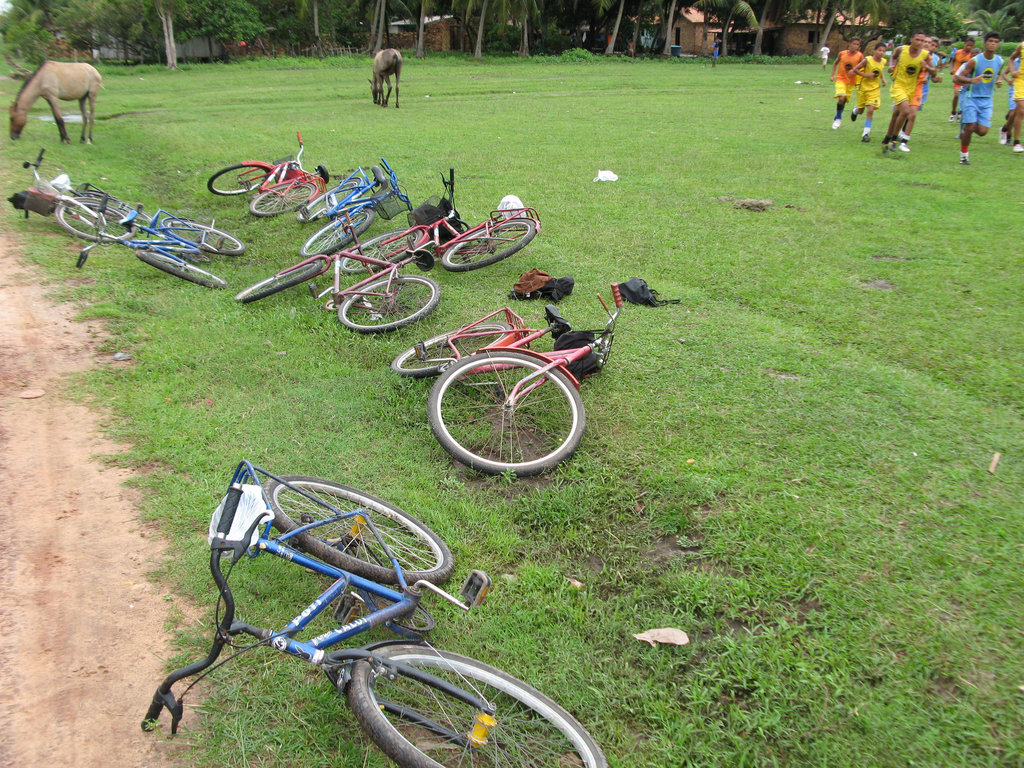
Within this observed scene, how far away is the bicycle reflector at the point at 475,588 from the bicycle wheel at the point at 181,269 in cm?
570

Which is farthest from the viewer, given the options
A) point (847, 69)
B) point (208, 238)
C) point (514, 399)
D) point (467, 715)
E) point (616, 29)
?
point (616, 29)

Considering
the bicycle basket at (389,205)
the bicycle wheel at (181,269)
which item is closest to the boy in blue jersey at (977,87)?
the bicycle basket at (389,205)

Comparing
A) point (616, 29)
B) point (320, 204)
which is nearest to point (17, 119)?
point (320, 204)

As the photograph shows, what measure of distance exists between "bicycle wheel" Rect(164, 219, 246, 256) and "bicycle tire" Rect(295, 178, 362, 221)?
0.89 meters

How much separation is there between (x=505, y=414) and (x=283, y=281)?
3.48 m

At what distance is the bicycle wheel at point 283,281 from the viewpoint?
6867 millimetres

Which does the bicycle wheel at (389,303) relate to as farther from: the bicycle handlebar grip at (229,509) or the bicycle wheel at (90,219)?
the bicycle wheel at (90,219)

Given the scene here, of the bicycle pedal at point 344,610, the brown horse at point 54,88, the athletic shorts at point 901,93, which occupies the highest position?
the athletic shorts at point 901,93

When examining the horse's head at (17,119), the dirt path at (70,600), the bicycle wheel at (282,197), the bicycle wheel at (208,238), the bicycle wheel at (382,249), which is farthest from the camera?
the horse's head at (17,119)

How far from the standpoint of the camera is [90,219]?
9.12 metres

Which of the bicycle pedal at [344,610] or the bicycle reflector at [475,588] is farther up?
the bicycle reflector at [475,588]

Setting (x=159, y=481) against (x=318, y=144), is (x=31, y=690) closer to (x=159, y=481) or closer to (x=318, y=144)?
(x=159, y=481)

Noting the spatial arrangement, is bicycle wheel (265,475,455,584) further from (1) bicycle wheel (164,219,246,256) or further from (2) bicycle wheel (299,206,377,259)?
(1) bicycle wheel (164,219,246,256)

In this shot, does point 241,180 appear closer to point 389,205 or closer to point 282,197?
point 282,197
